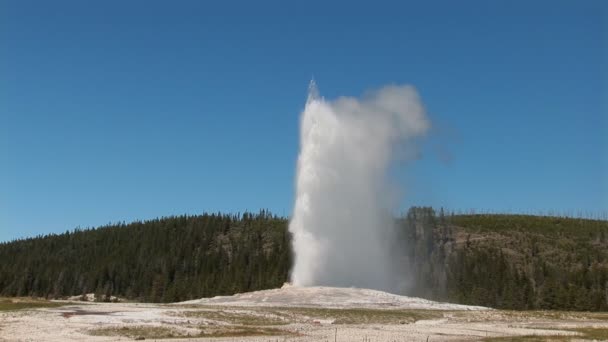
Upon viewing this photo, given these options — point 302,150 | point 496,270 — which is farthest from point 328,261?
point 496,270

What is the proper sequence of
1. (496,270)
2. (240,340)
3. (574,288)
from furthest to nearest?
(496,270) < (574,288) < (240,340)

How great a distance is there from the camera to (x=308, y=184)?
7369 centimetres

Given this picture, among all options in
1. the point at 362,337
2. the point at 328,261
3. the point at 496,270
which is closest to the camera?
the point at 362,337

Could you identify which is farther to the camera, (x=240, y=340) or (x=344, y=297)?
(x=344, y=297)

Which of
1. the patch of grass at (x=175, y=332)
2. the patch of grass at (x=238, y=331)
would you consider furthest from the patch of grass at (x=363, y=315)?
the patch of grass at (x=175, y=332)

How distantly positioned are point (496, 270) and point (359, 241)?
6532 cm

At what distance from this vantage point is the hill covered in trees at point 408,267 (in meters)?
113

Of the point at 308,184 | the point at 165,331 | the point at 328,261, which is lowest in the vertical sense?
the point at 165,331

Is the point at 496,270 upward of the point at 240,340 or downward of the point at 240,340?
upward

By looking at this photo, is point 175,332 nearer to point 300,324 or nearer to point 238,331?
point 238,331

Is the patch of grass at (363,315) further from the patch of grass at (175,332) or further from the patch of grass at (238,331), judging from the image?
the patch of grass at (175,332)

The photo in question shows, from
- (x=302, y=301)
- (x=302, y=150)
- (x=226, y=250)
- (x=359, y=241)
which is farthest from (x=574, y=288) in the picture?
(x=226, y=250)

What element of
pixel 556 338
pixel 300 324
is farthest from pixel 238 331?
pixel 556 338

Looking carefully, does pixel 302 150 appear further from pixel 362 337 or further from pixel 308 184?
pixel 362 337
